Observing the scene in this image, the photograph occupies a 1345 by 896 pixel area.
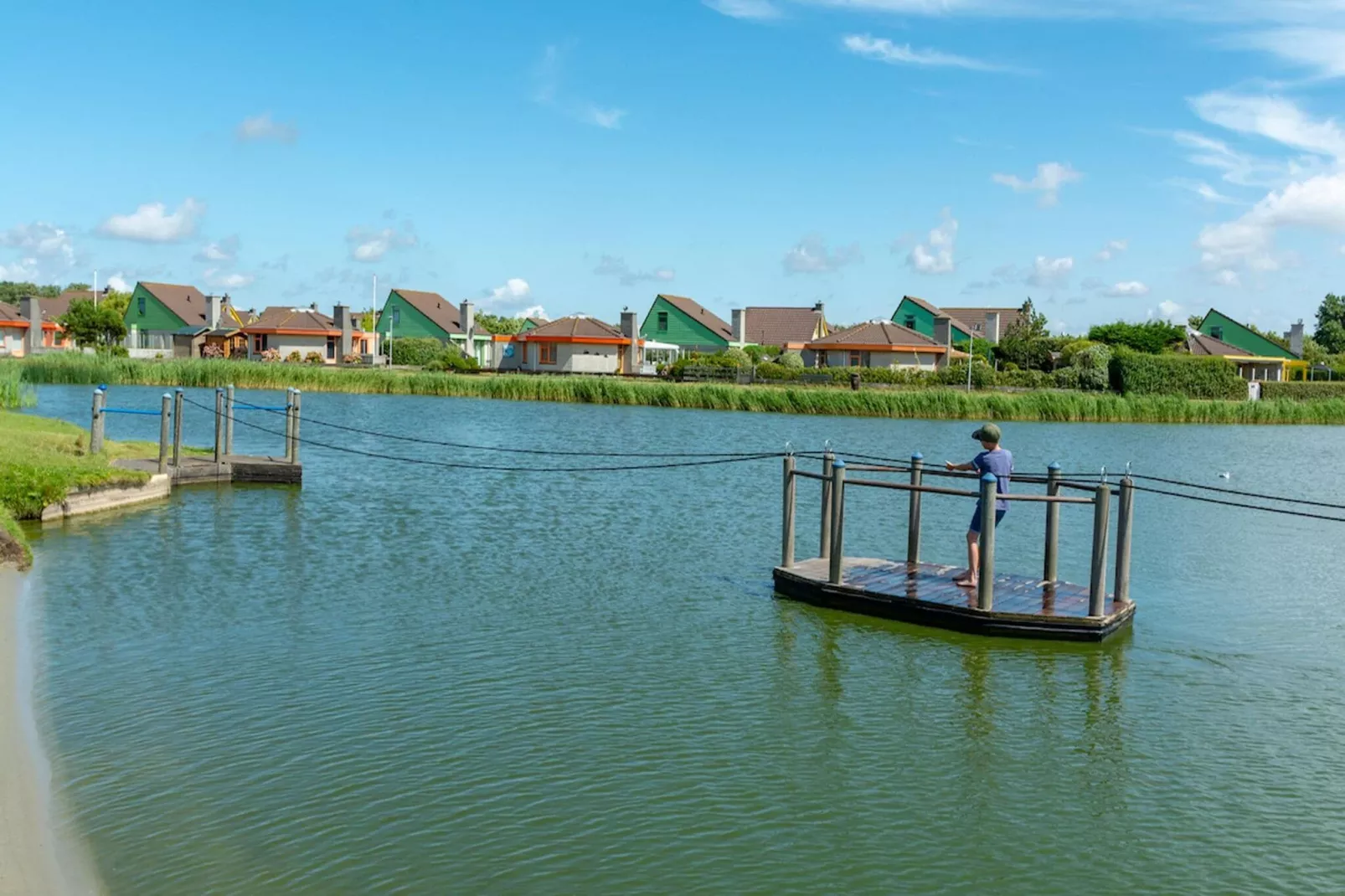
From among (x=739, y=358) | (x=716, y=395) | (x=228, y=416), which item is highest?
(x=739, y=358)

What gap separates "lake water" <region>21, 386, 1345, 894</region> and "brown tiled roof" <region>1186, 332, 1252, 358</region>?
6720 cm

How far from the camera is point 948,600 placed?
13648mm

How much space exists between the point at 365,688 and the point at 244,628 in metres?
2.67

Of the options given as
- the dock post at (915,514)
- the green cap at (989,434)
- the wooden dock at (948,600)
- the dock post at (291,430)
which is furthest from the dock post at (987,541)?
the dock post at (291,430)

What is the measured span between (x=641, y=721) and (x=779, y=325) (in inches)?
3476

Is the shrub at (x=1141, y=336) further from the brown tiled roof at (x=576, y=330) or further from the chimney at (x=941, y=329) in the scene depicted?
the brown tiled roof at (x=576, y=330)

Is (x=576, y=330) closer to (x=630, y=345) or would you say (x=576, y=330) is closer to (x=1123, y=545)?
(x=630, y=345)

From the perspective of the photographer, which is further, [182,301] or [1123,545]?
[182,301]

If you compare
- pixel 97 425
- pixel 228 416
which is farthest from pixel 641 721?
pixel 228 416

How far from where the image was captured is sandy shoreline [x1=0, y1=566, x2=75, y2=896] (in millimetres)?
6969

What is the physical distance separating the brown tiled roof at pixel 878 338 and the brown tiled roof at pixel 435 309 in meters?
33.0

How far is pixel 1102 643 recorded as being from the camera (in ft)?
42.9

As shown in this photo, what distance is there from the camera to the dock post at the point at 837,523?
14172mm

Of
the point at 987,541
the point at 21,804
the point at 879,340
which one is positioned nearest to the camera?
the point at 21,804
